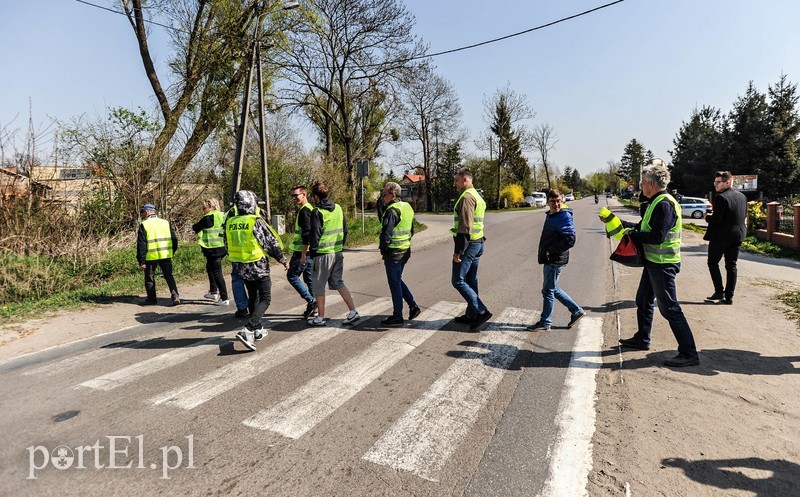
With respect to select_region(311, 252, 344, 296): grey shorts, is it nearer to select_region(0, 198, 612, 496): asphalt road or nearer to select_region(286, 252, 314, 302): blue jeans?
select_region(286, 252, 314, 302): blue jeans

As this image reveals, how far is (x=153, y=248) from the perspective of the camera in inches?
275

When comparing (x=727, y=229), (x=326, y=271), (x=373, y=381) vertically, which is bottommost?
(x=373, y=381)

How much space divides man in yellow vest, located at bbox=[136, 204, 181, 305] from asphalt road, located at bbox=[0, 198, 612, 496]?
1194mm

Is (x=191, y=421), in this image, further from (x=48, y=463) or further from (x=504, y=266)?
(x=504, y=266)

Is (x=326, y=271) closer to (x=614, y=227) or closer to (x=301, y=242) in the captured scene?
(x=301, y=242)

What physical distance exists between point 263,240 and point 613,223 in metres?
3.93

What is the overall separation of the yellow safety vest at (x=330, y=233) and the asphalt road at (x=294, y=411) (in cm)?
108

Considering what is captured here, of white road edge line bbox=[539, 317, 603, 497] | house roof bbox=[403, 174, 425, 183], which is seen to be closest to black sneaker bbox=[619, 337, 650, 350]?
white road edge line bbox=[539, 317, 603, 497]

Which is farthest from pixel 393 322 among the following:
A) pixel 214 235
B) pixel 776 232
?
pixel 776 232

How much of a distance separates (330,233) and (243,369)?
2.08 m

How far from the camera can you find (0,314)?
6098 millimetres

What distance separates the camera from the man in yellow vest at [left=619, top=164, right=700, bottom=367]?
417 cm

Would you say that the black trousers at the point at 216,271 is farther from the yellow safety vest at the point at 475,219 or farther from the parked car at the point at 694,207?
the parked car at the point at 694,207

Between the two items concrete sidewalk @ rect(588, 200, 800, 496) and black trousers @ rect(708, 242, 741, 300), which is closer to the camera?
concrete sidewalk @ rect(588, 200, 800, 496)
